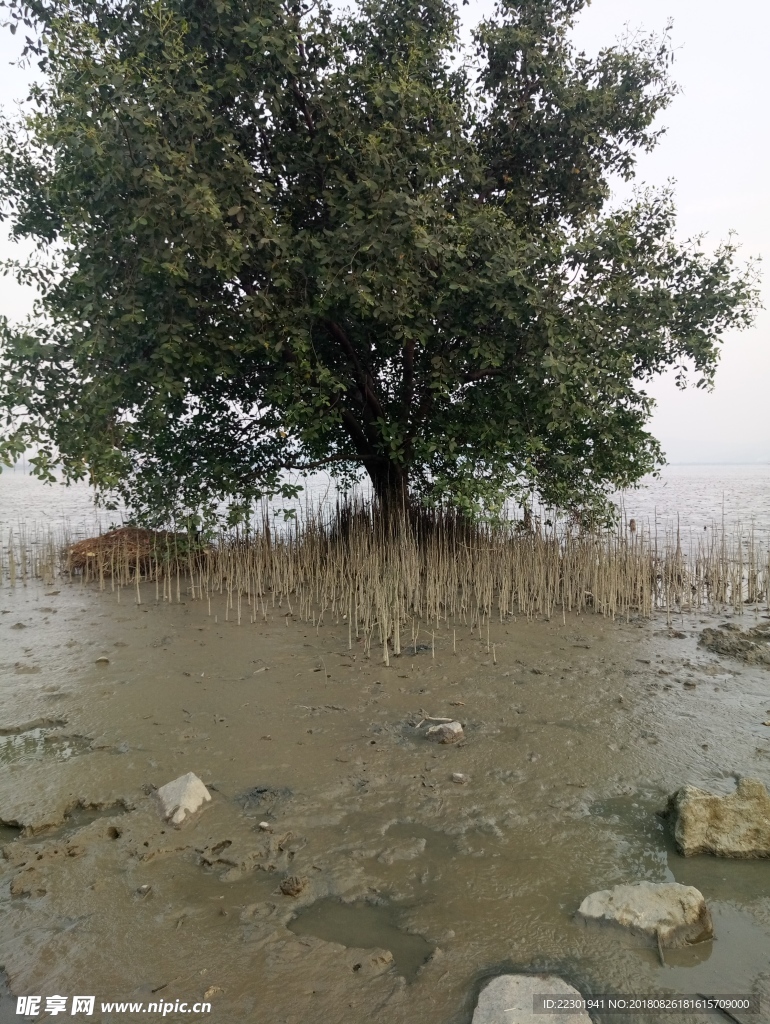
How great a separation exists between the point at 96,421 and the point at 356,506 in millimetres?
4163

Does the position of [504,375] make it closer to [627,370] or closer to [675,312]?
[627,370]

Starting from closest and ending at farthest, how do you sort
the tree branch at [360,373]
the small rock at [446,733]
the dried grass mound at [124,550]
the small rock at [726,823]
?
the small rock at [726,823] < the small rock at [446,733] < the tree branch at [360,373] < the dried grass mound at [124,550]

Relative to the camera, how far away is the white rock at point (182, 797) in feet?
9.66

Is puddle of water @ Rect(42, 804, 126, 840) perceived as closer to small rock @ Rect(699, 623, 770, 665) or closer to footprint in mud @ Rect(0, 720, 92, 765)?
footprint in mud @ Rect(0, 720, 92, 765)

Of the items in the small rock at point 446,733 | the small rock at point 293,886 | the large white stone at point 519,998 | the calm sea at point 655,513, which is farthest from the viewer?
the calm sea at point 655,513

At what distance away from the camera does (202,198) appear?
519cm

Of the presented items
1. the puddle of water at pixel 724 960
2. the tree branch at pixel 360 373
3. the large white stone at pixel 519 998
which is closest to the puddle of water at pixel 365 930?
the large white stone at pixel 519 998

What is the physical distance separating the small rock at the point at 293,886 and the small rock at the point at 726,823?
1.61m

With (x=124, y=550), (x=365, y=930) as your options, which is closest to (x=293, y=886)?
(x=365, y=930)

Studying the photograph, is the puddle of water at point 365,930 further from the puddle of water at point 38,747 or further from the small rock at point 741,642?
the small rock at point 741,642

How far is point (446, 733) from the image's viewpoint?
12.3ft

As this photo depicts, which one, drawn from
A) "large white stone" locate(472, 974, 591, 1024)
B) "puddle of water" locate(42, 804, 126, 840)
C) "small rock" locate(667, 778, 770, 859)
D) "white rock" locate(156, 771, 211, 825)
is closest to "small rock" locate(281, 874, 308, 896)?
"white rock" locate(156, 771, 211, 825)

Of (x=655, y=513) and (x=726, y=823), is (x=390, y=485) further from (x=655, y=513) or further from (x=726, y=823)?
(x=655, y=513)

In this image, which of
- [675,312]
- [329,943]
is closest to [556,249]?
[675,312]
